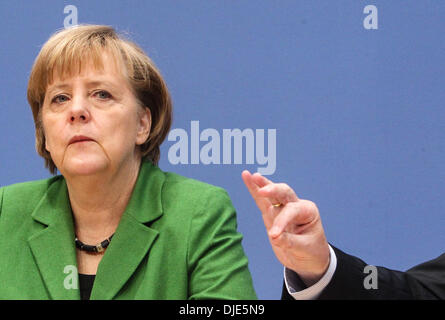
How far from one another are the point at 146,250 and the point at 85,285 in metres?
0.20

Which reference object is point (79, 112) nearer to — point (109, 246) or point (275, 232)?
point (109, 246)

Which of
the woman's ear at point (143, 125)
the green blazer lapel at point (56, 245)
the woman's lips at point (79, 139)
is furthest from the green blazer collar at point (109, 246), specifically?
the woman's lips at point (79, 139)

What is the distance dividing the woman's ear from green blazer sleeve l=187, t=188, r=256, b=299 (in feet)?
0.96

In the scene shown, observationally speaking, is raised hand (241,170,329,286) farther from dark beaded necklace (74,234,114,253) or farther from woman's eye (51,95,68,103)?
woman's eye (51,95,68,103)

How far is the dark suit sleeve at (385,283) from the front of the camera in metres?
1.56

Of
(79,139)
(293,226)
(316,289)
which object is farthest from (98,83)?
(316,289)

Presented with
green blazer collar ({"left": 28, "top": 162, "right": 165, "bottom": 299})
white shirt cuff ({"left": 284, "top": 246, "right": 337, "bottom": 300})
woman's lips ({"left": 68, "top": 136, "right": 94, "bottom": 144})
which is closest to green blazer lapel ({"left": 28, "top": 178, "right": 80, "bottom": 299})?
green blazer collar ({"left": 28, "top": 162, "right": 165, "bottom": 299})

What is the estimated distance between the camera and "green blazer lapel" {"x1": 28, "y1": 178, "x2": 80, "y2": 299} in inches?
69.9

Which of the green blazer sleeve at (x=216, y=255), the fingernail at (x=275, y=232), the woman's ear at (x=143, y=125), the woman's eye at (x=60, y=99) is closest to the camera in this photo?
the fingernail at (x=275, y=232)

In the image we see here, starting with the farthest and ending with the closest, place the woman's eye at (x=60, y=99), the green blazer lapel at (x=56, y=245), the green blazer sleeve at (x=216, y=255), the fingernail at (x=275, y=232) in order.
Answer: the woman's eye at (x=60, y=99) → the green blazer lapel at (x=56, y=245) → the green blazer sleeve at (x=216, y=255) → the fingernail at (x=275, y=232)

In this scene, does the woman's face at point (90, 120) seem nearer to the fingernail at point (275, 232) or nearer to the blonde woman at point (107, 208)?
the blonde woman at point (107, 208)

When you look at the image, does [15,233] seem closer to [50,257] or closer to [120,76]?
[50,257]

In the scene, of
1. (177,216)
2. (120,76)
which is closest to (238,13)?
(120,76)

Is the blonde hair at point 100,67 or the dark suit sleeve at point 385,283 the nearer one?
the dark suit sleeve at point 385,283
